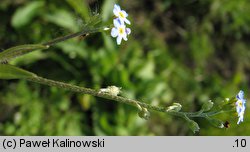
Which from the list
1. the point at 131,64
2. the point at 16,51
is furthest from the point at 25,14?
the point at 16,51

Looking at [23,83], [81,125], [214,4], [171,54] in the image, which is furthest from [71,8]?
[214,4]

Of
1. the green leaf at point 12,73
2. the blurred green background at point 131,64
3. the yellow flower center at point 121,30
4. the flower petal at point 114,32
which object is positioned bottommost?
the green leaf at point 12,73

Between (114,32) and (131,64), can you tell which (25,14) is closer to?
(131,64)

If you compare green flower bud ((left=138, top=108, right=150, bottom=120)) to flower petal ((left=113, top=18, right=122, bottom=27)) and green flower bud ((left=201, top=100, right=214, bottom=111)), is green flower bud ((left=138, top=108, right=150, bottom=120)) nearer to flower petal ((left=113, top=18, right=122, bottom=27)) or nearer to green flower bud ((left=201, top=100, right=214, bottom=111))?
green flower bud ((left=201, top=100, right=214, bottom=111))

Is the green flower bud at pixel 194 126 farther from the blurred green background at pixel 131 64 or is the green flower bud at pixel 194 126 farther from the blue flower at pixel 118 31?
the blurred green background at pixel 131 64

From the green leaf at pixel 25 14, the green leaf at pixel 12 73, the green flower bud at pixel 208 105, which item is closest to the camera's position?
the green leaf at pixel 12 73

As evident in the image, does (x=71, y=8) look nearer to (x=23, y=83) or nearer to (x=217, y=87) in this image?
(x=23, y=83)

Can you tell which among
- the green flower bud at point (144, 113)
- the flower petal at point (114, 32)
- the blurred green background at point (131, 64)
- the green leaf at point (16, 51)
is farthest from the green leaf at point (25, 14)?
the green flower bud at point (144, 113)
